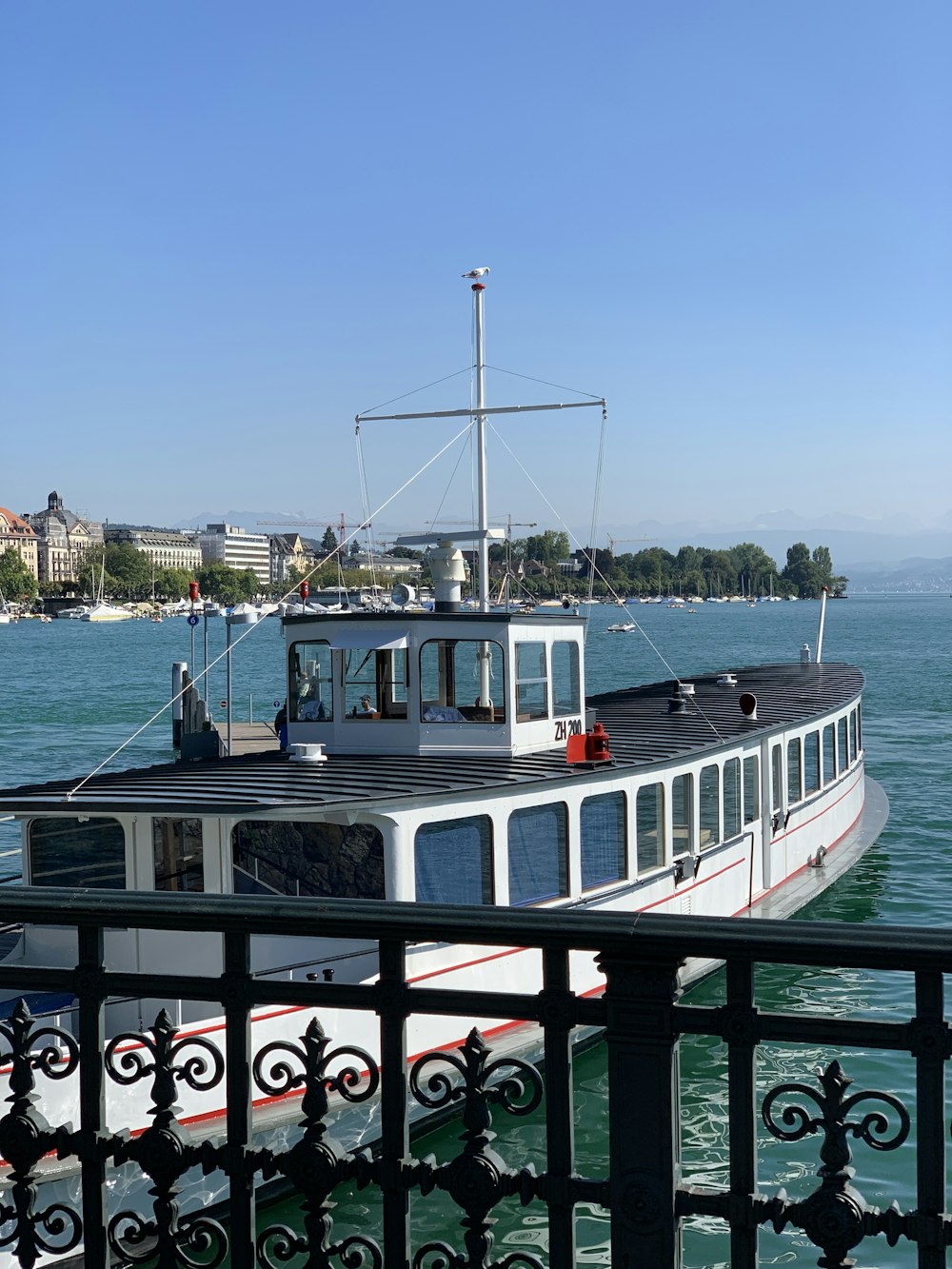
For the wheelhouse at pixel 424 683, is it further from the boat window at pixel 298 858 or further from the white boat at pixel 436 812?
the boat window at pixel 298 858

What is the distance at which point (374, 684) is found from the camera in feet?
55.3

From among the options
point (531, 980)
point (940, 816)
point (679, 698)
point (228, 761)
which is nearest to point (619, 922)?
point (531, 980)

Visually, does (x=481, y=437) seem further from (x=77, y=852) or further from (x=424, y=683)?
(x=77, y=852)

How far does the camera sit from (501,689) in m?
16.7

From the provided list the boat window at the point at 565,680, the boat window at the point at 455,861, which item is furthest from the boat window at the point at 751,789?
the boat window at the point at 455,861

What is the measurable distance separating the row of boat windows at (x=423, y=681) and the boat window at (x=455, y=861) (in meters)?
3.08

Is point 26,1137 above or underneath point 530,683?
underneath

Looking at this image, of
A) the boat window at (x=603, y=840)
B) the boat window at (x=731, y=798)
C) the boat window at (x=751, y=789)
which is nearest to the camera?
the boat window at (x=603, y=840)

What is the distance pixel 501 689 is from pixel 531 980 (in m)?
3.98

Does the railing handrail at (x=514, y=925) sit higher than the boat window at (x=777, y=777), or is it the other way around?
the railing handrail at (x=514, y=925)

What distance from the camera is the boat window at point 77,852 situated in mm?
12820

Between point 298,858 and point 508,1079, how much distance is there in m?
9.86

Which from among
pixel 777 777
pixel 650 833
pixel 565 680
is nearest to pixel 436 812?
pixel 565 680

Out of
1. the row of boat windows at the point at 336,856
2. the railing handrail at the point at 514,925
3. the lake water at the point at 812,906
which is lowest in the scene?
the lake water at the point at 812,906
